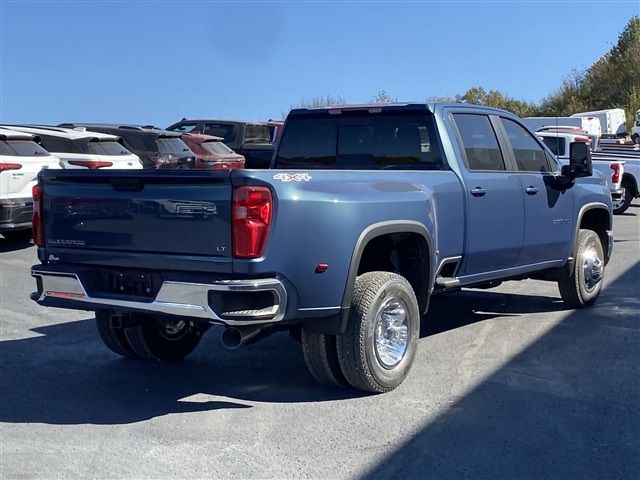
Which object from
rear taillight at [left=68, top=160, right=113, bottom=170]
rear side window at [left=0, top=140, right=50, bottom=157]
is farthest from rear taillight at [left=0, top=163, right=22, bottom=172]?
rear taillight at [left=68, top=160, right=113, bottom=170]

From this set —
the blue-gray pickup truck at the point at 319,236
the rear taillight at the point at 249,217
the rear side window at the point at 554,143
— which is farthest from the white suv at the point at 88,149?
the rear side window at the point at 554,143

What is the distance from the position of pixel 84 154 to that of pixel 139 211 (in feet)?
28.6

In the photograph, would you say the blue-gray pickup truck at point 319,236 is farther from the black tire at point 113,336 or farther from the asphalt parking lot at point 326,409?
the asphalt parking lot at point 326,409

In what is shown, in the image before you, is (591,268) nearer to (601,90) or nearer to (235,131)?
(235,131)

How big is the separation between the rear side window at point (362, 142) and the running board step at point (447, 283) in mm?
895

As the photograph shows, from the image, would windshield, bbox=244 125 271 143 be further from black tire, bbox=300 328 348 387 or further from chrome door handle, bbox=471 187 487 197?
black tire, bbox=300 328 348 387

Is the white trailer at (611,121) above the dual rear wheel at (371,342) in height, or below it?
above

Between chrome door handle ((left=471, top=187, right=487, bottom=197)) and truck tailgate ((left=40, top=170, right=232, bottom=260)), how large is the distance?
2.41 metres

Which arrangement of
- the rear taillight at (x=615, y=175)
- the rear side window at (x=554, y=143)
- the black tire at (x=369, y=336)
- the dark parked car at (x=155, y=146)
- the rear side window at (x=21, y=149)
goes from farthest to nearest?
the rear side window at (x=554, y=143)
the rear taillight at (x=615, y=175)
the dark parked car at (x=155, y=146)
the rear side window at (x=21, y=149)
the black tire at (x=369, y=336)

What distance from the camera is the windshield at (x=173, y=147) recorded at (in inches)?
648

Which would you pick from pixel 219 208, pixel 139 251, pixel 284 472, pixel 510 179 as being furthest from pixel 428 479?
pixel 510 179

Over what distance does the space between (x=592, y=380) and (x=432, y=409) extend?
1.37m

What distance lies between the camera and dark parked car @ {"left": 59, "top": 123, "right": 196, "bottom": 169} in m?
16.1

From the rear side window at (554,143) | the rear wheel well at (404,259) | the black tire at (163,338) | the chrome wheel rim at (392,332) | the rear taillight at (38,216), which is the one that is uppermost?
the rear side window at (554,143)
